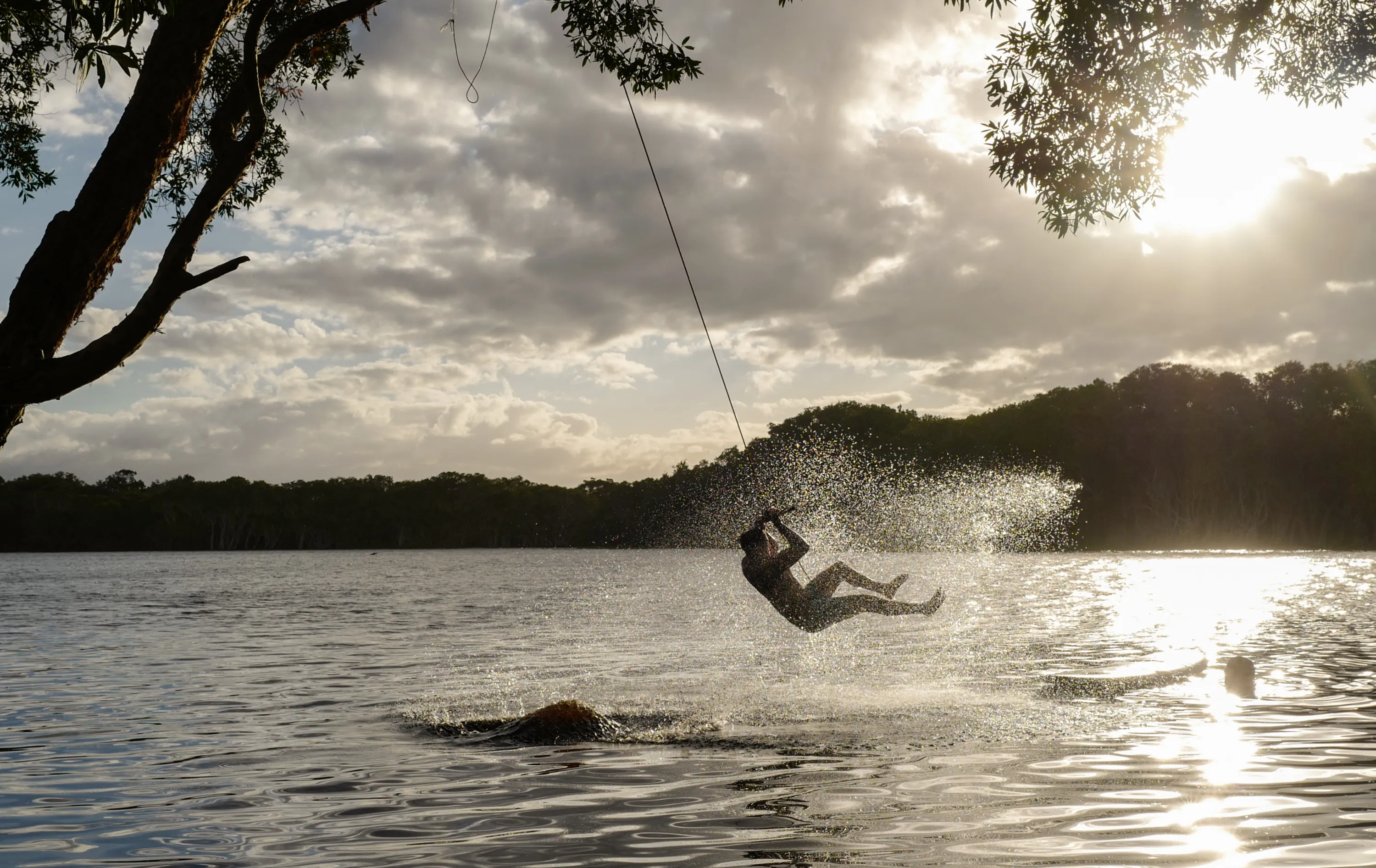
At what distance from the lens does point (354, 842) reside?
8695 mm

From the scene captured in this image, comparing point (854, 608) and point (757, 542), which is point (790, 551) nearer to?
point (757, 542)

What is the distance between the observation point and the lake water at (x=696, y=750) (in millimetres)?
8469

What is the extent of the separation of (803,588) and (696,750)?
15.0 feet

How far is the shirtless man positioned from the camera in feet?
53.0

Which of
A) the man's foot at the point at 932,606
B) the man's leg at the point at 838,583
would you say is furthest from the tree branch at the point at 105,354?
the man's foot at the point at 932,606

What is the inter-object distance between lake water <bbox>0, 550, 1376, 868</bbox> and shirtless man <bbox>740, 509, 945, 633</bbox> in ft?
4.63

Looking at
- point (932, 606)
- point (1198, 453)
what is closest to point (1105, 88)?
point (932, 606)

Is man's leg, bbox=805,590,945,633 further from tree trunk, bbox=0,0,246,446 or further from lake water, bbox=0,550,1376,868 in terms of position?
tree trunk, bbox=0,0,246,446

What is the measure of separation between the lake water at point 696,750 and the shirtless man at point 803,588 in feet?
4.63

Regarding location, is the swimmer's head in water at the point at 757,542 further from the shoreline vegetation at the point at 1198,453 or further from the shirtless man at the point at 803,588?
the shoreline vegetation at the point at 1198,453

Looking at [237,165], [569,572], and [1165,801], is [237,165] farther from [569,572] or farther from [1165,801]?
[569,572]

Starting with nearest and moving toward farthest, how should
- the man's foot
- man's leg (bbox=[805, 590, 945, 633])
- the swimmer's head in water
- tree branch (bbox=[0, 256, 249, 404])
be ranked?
1. tree branch (bbox=[0, 256, 249, 404])
2. the swimmer's head in water
3. man's leg (bbox=[805, 590, 945, 633])
4. the man's foot

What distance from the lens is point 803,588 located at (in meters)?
16.6

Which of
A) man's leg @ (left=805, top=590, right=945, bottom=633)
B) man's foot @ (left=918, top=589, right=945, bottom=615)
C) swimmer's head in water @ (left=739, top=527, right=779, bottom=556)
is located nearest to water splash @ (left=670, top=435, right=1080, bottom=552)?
man's foot @ (left=918, top=589, right=945, bottom=615)
